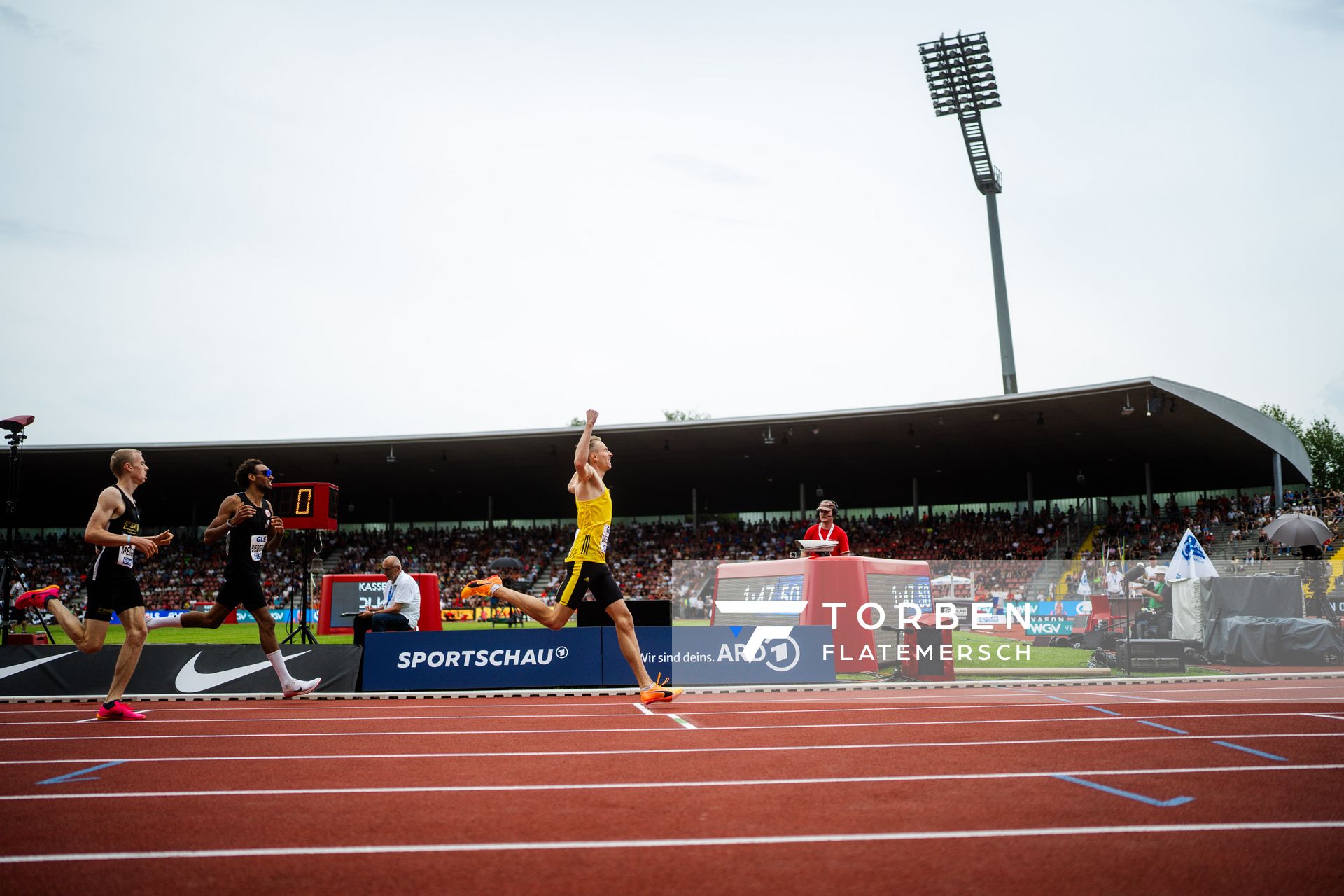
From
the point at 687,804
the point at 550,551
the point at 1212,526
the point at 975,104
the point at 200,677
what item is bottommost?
the point at 200,677

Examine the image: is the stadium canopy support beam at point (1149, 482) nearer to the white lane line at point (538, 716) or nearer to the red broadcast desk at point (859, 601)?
the red broadcast desk at point (859, 601)

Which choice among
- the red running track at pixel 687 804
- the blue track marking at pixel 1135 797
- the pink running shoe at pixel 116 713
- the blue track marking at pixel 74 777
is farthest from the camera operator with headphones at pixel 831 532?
the blue track marking at pixel 74 777

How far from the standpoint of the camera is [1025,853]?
3500mm

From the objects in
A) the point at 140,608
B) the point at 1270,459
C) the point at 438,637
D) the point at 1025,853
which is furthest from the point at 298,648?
the point at 1270,459

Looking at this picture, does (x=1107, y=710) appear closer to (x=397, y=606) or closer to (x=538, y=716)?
(x=538, y=716)

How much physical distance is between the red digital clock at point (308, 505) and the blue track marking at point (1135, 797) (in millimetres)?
14193

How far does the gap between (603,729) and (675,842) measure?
11.8 ft

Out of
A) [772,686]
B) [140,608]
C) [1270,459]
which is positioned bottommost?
[772,686]

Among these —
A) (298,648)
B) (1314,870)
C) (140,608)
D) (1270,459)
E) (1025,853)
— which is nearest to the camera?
(1314,870)

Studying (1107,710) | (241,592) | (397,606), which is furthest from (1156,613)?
(241,592)

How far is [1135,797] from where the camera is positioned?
4.45 metres

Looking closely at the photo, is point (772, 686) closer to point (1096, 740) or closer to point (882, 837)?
point (1096, 740)

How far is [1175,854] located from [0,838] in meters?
4.44

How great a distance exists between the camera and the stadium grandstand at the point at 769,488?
31.9 metres
